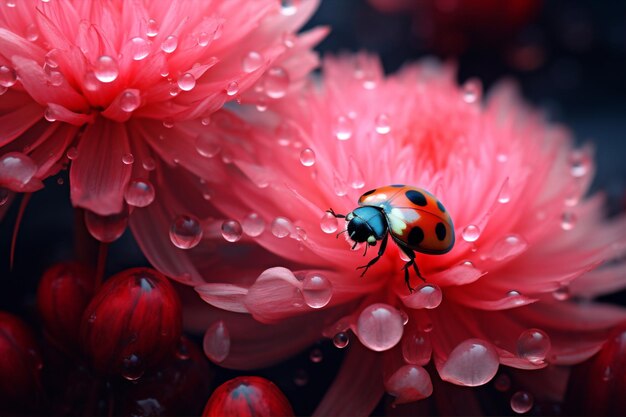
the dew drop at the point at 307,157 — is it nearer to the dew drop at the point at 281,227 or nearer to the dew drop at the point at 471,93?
the dew drop at the point at 281,227

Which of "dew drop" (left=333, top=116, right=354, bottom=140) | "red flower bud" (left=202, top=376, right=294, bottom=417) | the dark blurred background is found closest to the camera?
"red flower bud" (left=202, top=376, right=294, bottom=417)

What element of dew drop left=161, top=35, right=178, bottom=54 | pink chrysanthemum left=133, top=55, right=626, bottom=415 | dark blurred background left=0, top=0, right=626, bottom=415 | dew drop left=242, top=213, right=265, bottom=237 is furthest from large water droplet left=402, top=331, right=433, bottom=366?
dark blurred background left=0, top=0, right=626, bottom=415

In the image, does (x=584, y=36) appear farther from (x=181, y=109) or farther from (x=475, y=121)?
(x=181, y=109)

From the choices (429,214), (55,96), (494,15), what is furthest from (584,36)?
(55,96)

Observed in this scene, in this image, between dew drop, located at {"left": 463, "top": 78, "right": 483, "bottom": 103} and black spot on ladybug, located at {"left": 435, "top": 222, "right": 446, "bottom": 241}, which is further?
dew drop, located at {"left": 463, "top": 78, "right": 483, "bottom": 103}

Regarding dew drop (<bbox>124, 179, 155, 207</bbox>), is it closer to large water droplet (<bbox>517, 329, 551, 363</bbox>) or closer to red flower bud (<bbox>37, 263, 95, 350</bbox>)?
red flower bud (<bbox>37, 263, 95, 350</bbox>)

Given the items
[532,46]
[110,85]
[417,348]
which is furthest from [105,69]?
[532,46]

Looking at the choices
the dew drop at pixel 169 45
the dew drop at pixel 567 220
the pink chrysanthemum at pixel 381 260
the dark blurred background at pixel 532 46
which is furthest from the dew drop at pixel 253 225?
the dark blurred background at pixel 532 46
